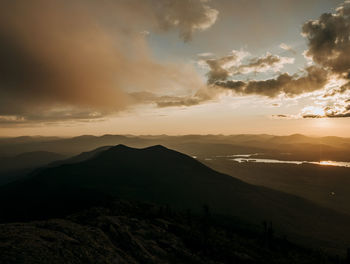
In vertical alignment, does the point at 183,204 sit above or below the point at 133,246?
below

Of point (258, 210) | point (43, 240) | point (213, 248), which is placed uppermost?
point (43, 240)

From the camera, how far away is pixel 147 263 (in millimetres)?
36812

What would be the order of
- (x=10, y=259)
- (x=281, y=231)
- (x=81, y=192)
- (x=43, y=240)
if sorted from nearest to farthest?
(x=10, y=259) < (x=43, y=240) < (x=281, y=231) < (x=81, y=192)

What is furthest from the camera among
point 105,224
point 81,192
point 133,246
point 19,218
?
point 81,192

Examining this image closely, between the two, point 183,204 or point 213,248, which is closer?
point 213,248

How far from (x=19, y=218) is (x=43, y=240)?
11011 cm

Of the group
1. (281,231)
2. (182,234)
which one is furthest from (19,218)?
(281,231)

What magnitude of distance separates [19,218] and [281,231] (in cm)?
15860

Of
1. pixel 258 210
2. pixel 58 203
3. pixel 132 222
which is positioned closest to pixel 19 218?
pixel 58 203

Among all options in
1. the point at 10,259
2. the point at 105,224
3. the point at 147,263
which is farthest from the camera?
the point at 105,224

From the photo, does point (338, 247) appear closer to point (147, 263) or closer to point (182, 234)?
point (182, 234)

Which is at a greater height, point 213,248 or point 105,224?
point 105,224

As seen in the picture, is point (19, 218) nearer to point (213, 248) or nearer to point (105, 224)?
point (105, 224)

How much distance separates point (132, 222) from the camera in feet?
175
